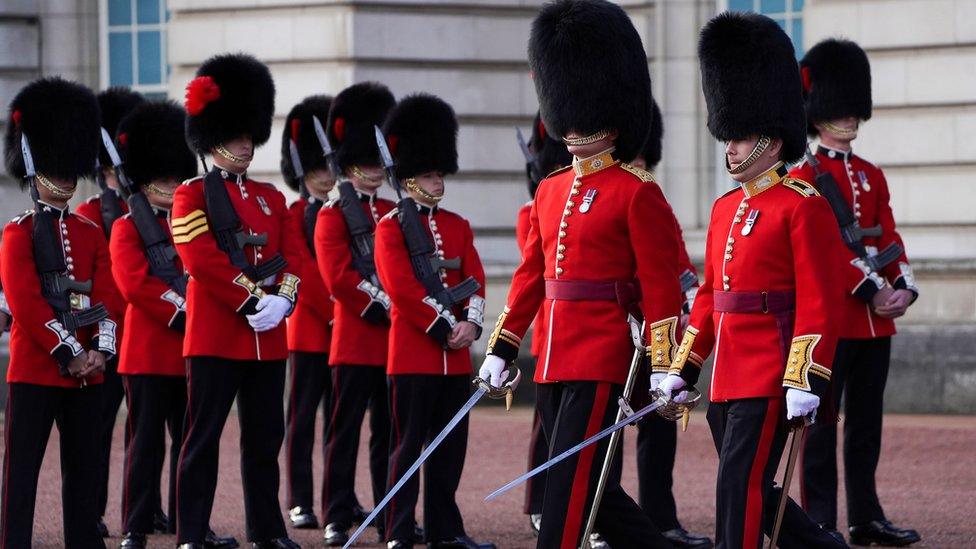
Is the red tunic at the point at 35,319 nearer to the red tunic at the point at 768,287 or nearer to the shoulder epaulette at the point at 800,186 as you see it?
the red tunic at the point at 768,287

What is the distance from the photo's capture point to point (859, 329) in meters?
7.32

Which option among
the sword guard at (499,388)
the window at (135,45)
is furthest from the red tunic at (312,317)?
the window at (135,45)

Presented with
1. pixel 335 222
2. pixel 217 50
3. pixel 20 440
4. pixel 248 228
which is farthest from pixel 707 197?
pixel 20 440

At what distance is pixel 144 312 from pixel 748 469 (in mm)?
3090

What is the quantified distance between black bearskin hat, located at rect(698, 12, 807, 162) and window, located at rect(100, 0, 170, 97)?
8453 millimetres

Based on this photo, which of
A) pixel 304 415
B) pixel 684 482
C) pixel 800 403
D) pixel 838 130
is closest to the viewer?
pixel 800 403

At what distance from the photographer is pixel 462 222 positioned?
25.2ft

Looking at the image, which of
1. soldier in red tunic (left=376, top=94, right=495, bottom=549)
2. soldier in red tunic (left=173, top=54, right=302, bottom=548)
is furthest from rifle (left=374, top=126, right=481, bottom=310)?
soldier in red tunic (left=173, top=54, right=302, bottom=548)

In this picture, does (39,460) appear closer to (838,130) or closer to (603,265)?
(603,265)

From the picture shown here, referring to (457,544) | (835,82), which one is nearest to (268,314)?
(457,544)

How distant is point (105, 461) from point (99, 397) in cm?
155

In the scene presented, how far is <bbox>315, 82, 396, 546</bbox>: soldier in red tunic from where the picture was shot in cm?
796

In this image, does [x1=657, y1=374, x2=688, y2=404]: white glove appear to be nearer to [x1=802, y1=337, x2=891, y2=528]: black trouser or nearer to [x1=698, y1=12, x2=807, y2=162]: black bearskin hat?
[x1=698, y1=12, x2=807, y2=162]: black bearskin hat

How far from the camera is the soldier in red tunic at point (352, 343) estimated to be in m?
7.96
